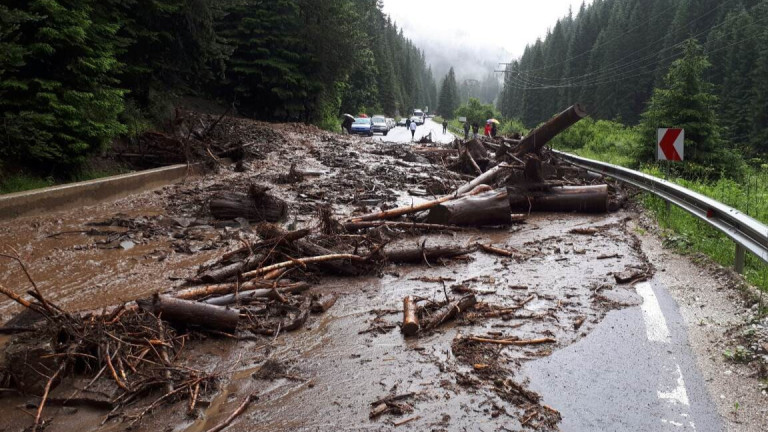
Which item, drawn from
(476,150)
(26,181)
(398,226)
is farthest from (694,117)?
(26,181)

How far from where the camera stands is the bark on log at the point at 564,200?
1082 cm

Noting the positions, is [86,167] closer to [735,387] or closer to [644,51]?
[735,387]

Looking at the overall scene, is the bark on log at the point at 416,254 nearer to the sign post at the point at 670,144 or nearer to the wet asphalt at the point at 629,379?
the wet asphalt at the point at 629,379

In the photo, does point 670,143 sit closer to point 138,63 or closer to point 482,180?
point 482,180

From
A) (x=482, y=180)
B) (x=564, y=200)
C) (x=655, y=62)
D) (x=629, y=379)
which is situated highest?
(x=655, y=62)

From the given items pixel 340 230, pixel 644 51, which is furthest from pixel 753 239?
pixel 644 51

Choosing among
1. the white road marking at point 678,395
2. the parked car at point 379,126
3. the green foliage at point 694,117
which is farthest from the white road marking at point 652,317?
the parked car at point 379,126

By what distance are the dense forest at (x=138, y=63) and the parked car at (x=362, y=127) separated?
35.2 ft

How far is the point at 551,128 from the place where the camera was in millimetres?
10742

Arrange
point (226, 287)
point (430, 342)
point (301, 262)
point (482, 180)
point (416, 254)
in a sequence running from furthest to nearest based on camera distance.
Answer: point (482, 180) < point (416, 254) < point (301, 262) < point (226, 287) < point (430, 342)

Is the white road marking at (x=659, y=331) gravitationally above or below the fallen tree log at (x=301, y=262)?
below

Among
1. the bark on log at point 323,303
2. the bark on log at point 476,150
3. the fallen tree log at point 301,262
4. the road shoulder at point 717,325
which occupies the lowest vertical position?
the bark on log at point 323,303

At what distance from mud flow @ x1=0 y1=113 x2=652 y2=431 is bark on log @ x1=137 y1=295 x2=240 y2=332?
0.07 feet

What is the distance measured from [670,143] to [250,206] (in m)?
9.32
